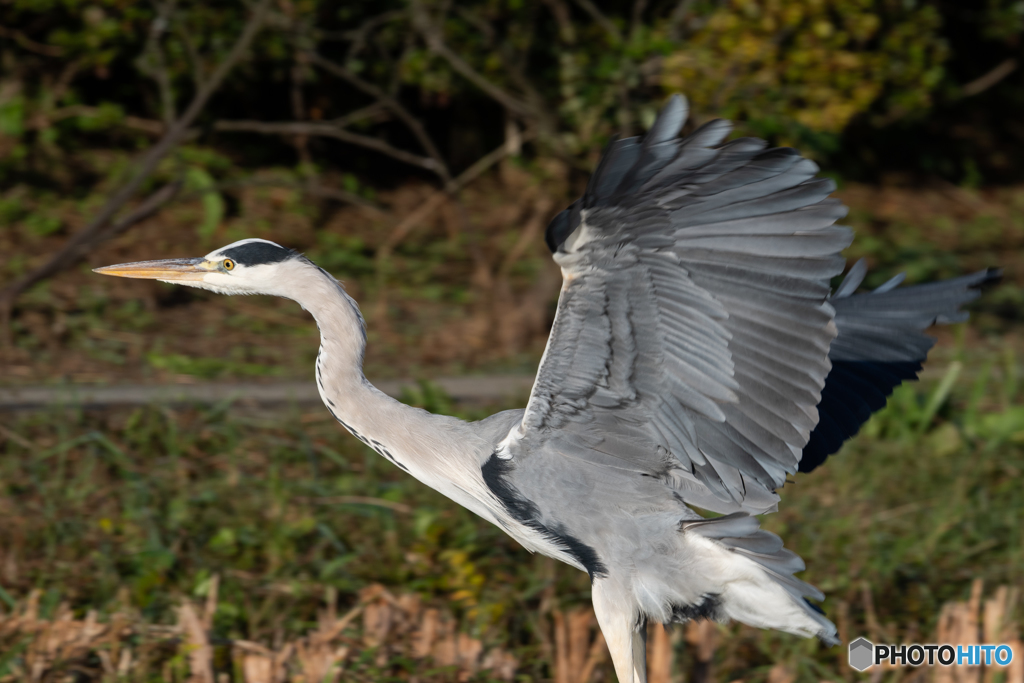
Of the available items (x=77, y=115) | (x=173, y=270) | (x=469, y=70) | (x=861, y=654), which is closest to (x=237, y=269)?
(x=173, y=270)

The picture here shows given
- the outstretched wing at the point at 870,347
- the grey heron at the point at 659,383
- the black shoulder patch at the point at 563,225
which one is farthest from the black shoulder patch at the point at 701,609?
the black shoulder patch at the point at 563,225

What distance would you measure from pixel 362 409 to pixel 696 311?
1.10 metres

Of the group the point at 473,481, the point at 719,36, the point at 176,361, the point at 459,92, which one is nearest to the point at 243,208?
the point at 459,92

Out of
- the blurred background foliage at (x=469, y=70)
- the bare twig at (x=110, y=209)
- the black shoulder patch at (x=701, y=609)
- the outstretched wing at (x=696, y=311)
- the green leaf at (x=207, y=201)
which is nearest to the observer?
the outstretched wing at (x=696, y=311)

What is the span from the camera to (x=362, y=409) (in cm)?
318

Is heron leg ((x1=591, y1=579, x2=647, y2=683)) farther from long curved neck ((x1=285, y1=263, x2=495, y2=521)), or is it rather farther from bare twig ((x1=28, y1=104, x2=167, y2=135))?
bare twig ((x1=28, y1=104, x2=167, y2=135))

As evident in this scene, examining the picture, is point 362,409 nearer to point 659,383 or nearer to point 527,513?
point 527,513

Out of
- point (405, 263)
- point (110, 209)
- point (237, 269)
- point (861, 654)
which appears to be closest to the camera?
point (237, 269)

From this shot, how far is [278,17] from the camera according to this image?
22.1 feet

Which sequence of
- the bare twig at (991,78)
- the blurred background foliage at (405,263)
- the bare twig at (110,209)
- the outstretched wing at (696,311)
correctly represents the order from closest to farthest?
the outstretched wing at (696,311) → the blurred background foliage at (405,263) → the bare twig at (110,209) → the bare twig at (991,78)

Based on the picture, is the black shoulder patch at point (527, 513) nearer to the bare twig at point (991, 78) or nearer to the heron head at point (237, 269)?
the heron head at point (237, 269)

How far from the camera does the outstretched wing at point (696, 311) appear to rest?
2480mm

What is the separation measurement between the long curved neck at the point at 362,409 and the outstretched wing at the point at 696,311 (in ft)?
0.97

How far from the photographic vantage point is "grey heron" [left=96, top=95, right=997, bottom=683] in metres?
2.54
